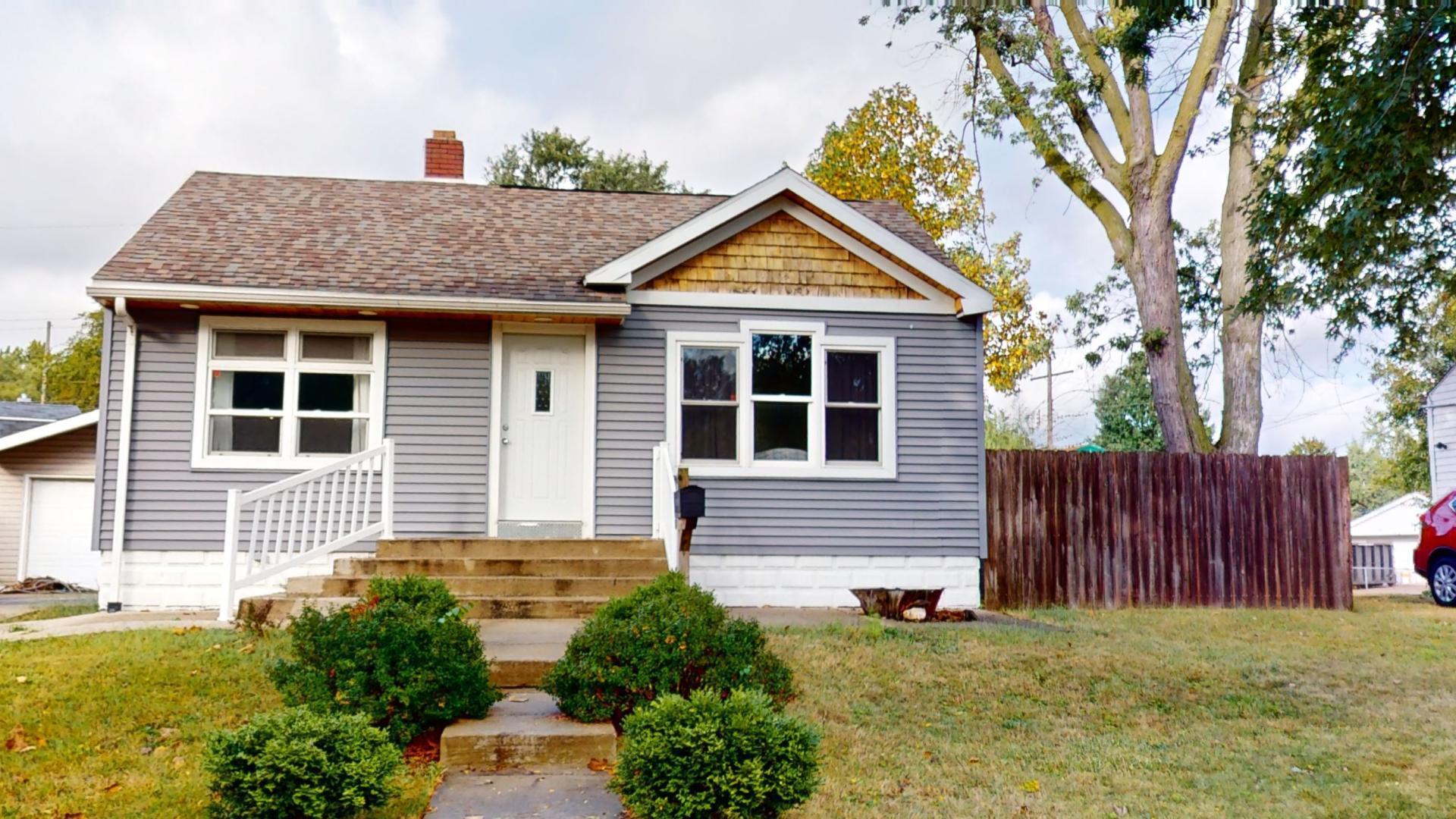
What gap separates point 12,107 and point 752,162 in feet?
51.4

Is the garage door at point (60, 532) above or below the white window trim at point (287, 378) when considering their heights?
below

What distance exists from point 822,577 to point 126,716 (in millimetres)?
6387

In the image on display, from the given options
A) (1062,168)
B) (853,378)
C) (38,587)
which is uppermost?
(1062,168)

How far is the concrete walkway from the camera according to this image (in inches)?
310

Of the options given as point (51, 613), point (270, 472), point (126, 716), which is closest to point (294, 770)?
point (126, 716)

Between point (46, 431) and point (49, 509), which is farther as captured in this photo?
point (49, 509)

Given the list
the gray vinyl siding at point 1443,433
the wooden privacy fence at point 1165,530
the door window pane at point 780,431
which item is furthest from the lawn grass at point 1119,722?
the gray vinyl siding at point 1443,433

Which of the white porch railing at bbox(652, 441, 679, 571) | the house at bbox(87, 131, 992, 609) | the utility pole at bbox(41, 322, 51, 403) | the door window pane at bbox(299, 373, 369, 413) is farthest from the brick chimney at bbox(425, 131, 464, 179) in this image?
the utility pole at bbox(41, 322, 51, 403)

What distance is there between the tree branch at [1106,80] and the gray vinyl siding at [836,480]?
630cm

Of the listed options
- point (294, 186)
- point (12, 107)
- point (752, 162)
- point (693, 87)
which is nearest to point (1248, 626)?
point (294, 186)

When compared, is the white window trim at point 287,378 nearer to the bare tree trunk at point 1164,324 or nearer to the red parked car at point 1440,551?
the bare tree trunk at point 1164,324

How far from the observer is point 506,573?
8.67 metres

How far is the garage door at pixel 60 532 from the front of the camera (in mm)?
16875

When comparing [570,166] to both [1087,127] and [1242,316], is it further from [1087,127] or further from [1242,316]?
[1242,316]
